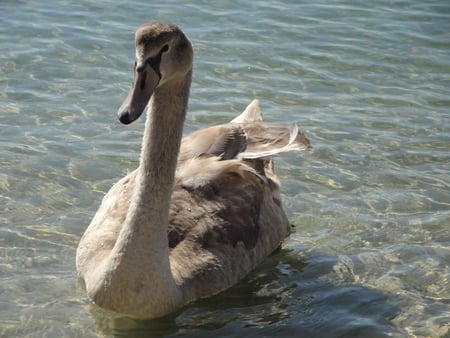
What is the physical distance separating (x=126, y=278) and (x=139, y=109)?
1.37m

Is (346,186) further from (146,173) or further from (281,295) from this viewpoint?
(146,173)

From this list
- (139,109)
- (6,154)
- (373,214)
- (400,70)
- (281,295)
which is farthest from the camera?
(400,70)

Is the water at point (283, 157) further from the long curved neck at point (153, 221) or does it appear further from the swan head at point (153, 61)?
the swan head at point (153, 61)

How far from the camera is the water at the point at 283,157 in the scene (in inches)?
298

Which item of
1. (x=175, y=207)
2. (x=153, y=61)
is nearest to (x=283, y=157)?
(x=175, y=207)

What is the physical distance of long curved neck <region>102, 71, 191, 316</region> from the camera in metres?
7.18

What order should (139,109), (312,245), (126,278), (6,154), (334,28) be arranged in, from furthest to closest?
(334,28) < (6,154) < (312,245) < (126,278) < (139,109)

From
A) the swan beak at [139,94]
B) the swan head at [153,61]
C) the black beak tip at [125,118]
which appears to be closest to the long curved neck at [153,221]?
the swan head at [153,61]

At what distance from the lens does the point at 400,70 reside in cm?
1266

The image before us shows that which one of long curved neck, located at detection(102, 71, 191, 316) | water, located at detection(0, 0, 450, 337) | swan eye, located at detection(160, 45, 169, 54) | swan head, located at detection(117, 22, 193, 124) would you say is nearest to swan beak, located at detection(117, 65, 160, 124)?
swan head, located at detection(117, 22, 193, 124)

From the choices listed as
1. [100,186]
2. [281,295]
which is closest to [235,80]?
[100,186]

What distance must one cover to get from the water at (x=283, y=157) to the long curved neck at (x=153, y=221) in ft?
0.79

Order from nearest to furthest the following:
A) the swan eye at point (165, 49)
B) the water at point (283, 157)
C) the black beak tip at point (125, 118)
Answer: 1. the black beak tip at point (125, 118)
2. the swan eye at point (165, 49)
3. the water at point (283, 157)

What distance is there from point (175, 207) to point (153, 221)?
63cm
